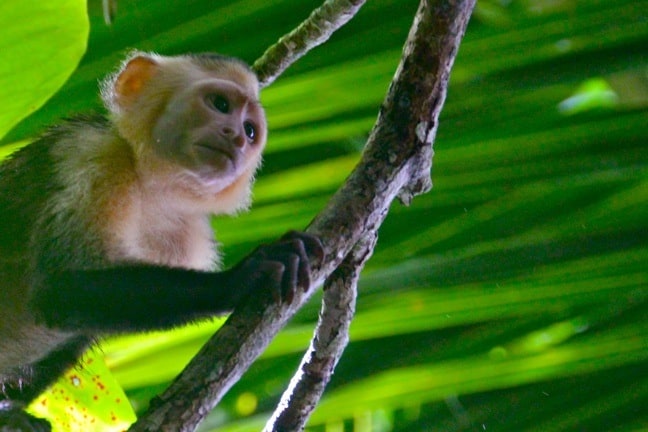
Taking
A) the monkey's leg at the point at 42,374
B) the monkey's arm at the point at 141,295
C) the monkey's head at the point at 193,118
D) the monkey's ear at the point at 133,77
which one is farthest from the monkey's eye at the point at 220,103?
the monkey's leg at the point at 42,374

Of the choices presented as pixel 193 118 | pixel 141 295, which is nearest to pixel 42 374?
pixel 141 295

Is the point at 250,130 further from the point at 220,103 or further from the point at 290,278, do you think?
the point at 290,278

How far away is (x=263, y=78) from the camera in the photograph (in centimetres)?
204

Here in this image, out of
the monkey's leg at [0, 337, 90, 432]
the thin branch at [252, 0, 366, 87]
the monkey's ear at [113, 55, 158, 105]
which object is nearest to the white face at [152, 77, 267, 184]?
the monkey's ear at [113, 55, 158, 105]

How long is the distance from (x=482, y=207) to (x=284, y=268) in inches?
17.6

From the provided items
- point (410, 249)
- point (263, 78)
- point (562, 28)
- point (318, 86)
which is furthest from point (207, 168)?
point (562, 28)

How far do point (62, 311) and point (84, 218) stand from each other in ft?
0.93

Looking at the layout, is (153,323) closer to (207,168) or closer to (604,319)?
(207,168)

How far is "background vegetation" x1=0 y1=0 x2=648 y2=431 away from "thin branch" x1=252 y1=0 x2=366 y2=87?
0.04 metres

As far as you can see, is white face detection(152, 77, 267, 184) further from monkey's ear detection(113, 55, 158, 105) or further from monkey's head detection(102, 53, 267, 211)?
monkey's ear detection(113, 55, 158, 105)

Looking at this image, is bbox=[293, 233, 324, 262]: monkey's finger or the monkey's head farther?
the monkey's head

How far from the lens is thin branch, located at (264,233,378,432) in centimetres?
159

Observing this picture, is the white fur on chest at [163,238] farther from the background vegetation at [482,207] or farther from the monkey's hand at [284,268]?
the monkey's hand at [284,268]

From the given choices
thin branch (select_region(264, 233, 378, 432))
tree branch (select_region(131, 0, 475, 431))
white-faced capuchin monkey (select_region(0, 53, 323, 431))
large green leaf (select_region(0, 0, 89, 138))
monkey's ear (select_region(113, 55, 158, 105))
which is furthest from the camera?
monkey's ear (select_region(113, 55, 158, 105))
